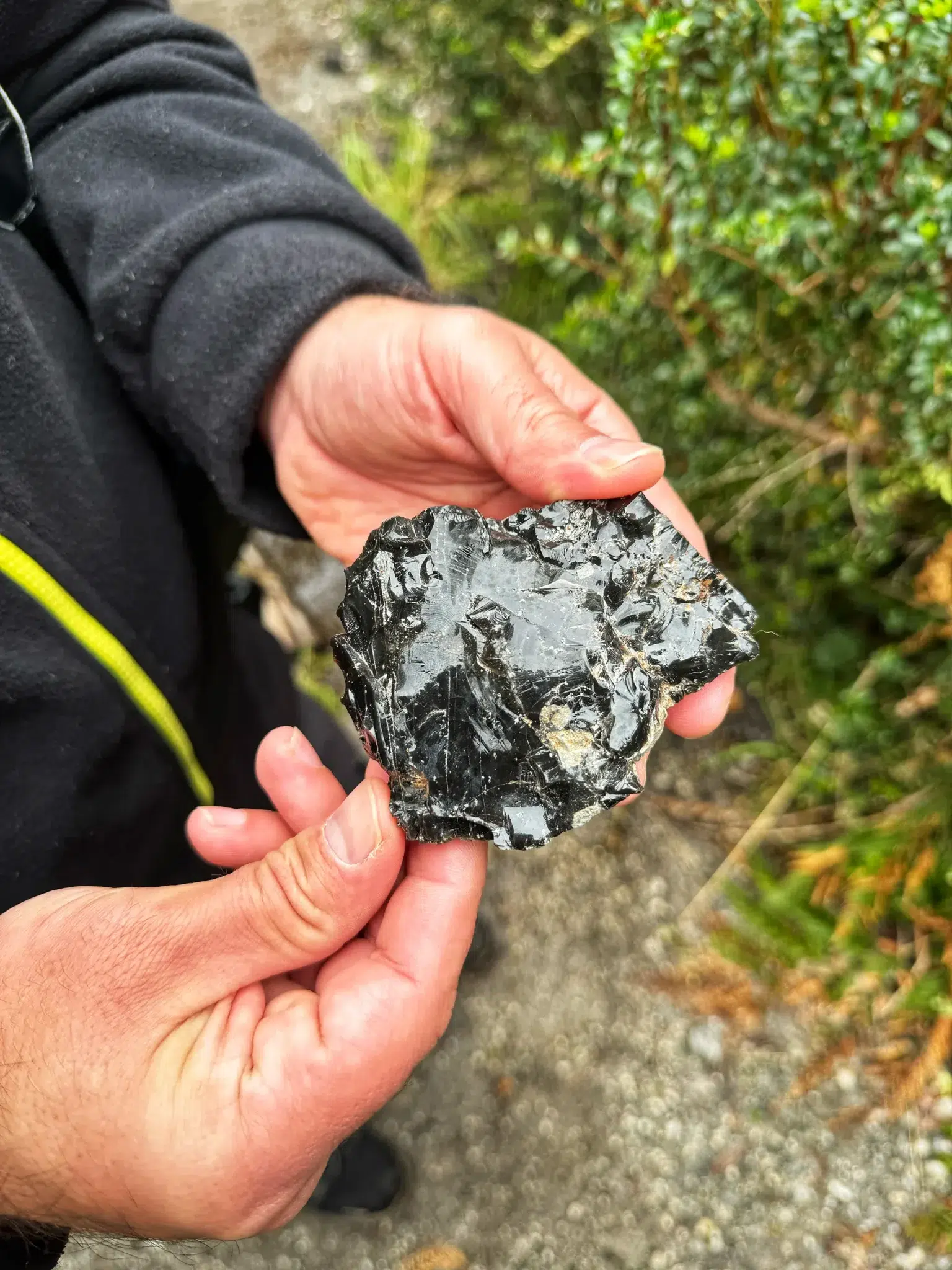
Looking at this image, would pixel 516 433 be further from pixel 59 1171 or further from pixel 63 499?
pixel 59 1171

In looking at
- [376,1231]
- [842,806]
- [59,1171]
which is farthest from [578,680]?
[376,1231]

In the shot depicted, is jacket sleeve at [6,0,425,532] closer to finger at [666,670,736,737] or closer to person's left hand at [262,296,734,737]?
person's left hand at [262,296,734,737]

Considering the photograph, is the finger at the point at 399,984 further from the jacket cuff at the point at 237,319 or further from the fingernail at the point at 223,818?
the jacket cuff at the point at 237,319

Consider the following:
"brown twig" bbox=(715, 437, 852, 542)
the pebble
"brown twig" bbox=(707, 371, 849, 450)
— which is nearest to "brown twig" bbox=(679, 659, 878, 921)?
the pebble

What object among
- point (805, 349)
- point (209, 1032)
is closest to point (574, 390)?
point (805, 349)

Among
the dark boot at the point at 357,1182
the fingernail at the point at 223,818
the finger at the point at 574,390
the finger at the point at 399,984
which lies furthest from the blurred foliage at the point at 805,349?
the fingernail at the point at 223,818
